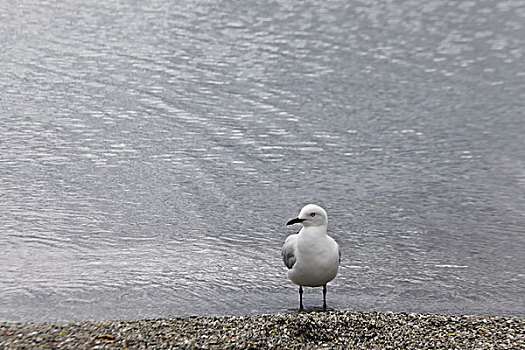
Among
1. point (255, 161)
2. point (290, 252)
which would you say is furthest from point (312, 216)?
point (255, 161)

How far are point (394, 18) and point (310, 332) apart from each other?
1630 cm

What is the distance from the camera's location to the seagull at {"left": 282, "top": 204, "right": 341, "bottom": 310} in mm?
8156

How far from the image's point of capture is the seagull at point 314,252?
8.16 metres

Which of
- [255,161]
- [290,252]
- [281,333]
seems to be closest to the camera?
[281,333]

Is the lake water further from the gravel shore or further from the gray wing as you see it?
the gravel shore

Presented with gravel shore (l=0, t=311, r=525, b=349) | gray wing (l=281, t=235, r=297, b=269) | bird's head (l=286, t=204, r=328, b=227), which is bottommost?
gravel shore (l=0, t=311, r=525, b=349)

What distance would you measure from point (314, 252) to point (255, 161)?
4736 mm

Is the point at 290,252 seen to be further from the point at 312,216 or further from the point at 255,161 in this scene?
the point at 255,161

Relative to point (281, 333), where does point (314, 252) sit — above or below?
above

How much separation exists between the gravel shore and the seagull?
0.70m

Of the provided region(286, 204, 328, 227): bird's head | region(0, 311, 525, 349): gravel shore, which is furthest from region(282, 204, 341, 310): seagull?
region(0, 311, 525, 349): gravel shore

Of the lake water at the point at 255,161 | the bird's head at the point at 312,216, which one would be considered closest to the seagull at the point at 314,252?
the bird's head at the point at 312,216

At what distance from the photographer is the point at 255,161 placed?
12.7 m

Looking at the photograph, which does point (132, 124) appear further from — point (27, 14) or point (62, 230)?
point (27, 14)
